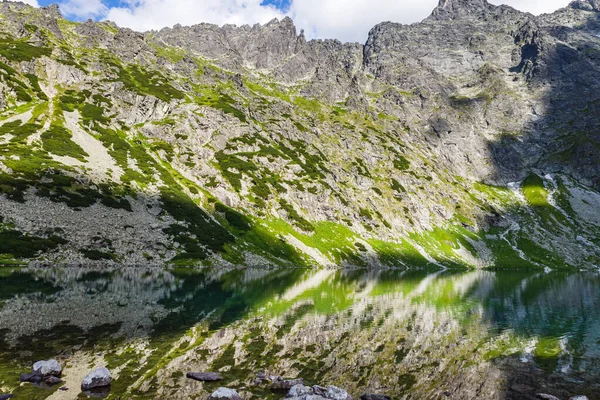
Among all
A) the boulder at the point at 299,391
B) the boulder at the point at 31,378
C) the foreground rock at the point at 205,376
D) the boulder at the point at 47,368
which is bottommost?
the foreground rock at the point at 205,376

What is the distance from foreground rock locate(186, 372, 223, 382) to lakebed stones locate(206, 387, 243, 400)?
9.85 ft

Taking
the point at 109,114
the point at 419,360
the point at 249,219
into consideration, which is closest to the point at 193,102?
the point at 109,114

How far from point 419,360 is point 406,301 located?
3271cm

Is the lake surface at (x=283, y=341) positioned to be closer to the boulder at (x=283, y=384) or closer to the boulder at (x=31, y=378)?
the boulder at (x=31, y=378)

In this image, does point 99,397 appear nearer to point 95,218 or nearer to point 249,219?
point 95,218

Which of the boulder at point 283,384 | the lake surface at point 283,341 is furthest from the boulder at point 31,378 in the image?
the boulder at point 283,384

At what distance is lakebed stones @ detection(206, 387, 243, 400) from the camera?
18.6 m

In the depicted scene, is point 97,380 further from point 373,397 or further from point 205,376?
point 373,397

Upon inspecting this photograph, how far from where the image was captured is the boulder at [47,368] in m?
20.2

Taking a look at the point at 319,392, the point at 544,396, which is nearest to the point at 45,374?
the point at 319,392

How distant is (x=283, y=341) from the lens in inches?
1270

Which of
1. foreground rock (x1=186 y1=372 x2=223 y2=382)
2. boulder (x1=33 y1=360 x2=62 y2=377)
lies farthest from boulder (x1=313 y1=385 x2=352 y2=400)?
boulder (x1=33 y1=360 x2=62 y2=377)

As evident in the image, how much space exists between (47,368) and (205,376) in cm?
781

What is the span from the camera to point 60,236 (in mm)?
84125
